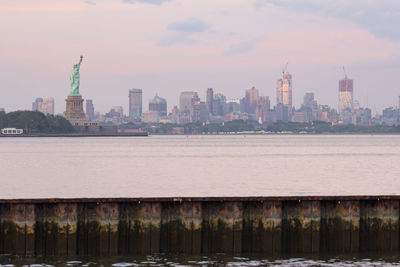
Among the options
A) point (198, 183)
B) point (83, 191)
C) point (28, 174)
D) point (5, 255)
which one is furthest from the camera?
point (28, 174)

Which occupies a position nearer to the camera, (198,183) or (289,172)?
(198,183)

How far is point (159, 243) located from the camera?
32.3 meters

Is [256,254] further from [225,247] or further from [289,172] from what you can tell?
[289,172]

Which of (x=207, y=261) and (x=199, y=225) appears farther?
(x=199, y=225)

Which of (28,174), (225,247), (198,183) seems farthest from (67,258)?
(28,174)

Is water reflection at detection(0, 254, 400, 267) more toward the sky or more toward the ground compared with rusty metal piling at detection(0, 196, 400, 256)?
more toward the ground

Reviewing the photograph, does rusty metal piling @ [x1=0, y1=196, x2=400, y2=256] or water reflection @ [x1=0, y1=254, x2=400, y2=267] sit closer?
water reflection @ [x1=0, y1=254, x2=400, y2=267]

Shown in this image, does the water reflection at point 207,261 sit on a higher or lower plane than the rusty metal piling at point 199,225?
lower

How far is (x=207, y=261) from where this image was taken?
31.8 m

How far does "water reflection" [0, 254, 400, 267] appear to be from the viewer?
31375mm

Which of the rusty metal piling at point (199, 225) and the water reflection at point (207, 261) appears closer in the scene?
the water reflection at point (207, 261)

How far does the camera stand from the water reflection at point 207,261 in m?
31.4

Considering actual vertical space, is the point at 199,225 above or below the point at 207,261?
above

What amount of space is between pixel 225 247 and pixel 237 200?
1.81 metres
